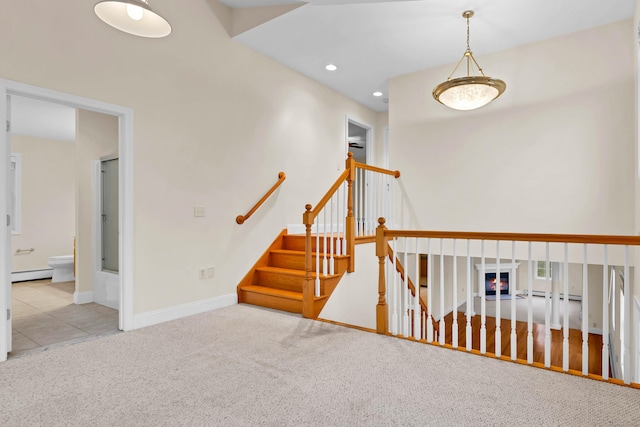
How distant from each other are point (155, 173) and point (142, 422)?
2243 millimetres

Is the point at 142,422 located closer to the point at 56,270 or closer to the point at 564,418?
the point at 564,418

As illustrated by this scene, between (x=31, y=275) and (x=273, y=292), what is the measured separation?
520cm

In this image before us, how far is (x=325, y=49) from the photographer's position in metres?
4.36

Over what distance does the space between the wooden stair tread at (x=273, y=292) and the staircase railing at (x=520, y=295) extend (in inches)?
40.0

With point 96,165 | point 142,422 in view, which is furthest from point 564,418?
point 96,165

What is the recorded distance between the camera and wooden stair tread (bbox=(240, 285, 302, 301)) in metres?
3.77

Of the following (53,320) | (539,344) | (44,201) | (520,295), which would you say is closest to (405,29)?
(53,320)

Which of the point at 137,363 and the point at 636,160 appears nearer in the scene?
the point at 137,363

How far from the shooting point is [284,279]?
4.11 meters

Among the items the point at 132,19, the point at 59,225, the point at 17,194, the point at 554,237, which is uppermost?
the point at 132,19

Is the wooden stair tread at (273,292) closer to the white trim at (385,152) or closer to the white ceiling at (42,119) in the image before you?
the white ceiling at (42,119)

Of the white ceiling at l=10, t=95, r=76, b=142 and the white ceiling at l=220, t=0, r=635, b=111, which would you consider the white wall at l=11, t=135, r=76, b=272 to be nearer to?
the white ceiling at l=10, t=95, r=76, b=142

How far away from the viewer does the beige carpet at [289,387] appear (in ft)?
5.84

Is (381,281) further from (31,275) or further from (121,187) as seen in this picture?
(31,275)
